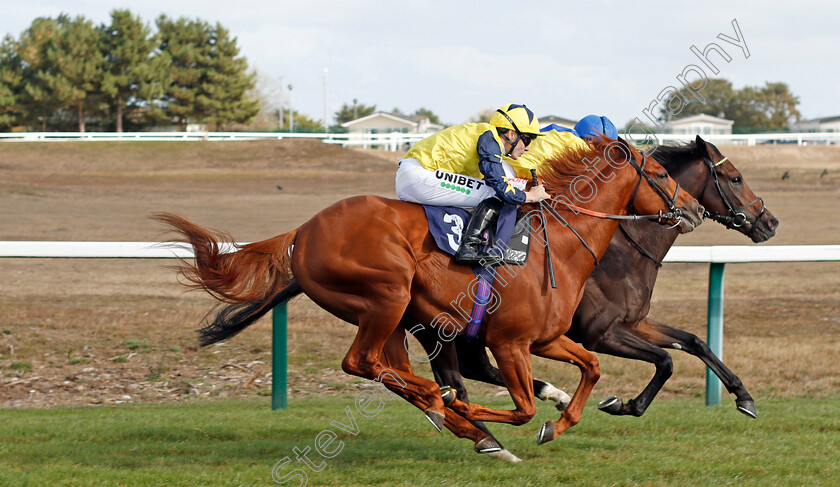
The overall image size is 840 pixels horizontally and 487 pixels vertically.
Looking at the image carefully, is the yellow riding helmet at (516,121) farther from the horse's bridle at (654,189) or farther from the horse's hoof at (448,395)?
the horse's hoof at (448,395)

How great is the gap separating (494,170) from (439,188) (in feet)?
0.94

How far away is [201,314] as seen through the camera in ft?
27.6

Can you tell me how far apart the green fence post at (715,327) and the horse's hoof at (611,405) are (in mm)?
1394

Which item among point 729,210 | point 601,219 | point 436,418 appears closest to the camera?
point 436,418

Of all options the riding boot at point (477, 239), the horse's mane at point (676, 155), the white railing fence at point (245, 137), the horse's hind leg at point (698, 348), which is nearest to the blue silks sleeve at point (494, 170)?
the riding boot at point (477, 239)

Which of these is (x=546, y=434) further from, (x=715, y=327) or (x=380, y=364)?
(x=715, y=327)

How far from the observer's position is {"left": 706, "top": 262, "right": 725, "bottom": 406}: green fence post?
599 cm

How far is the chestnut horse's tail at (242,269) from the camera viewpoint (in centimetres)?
453

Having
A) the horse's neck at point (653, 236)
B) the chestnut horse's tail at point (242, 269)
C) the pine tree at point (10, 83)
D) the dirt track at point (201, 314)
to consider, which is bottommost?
the dirt track at point (201, 314)

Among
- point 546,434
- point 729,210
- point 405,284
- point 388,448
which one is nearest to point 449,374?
point 388,448

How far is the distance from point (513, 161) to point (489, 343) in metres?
1.31

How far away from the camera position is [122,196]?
68.5 feet

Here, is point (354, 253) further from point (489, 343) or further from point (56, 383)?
point (56, 383)

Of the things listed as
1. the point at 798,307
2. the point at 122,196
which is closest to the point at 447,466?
the point at 798,307
